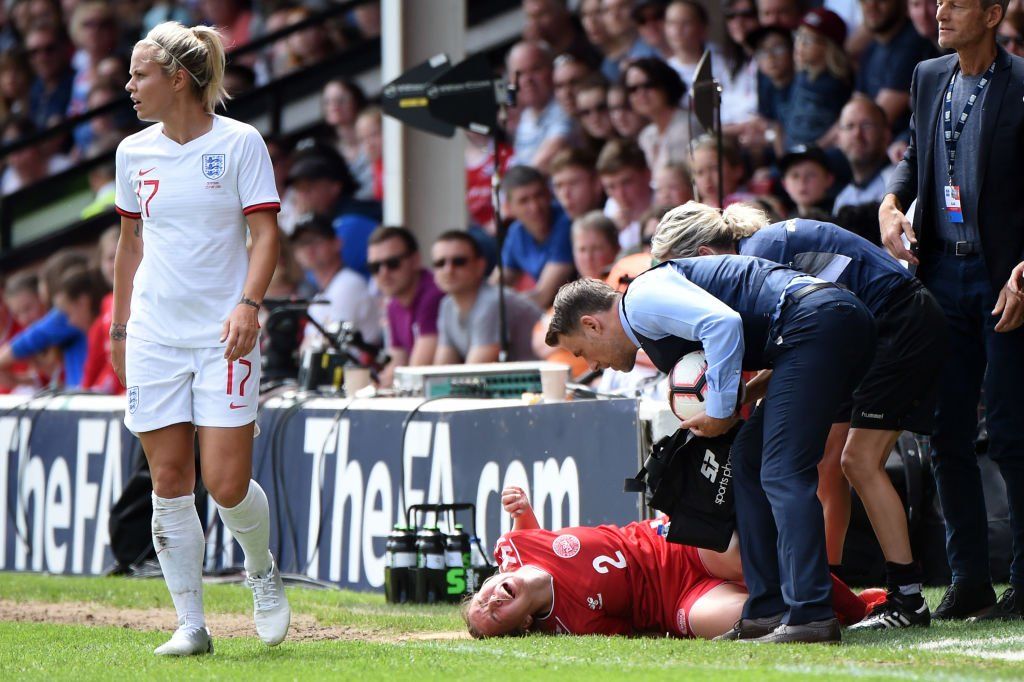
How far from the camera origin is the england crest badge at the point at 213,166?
5.41 m

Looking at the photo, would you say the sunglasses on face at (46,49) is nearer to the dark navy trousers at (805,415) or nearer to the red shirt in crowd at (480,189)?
A: the red shirt in crowd at (480,189)

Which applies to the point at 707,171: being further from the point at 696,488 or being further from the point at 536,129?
the point at 696,488

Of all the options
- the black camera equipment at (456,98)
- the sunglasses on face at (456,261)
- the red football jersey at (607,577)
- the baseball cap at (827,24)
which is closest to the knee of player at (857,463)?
the red football jersey at (607,577)

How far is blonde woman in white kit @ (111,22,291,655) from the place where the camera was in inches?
210

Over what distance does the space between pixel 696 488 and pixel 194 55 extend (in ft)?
7.41

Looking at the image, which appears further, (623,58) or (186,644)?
(623,58)

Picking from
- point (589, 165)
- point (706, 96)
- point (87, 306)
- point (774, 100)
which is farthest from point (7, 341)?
point (706, 96)

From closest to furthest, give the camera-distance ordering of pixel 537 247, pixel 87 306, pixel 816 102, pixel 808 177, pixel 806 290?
pixel 806 290 → pixel 808 177 → pixel 816 102 → pixel 537 247 → pixel 87 306

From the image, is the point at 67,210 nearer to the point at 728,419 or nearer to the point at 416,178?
the point at 416,178

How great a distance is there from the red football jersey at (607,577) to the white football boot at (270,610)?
89cm

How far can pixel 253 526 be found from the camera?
5.54 meters

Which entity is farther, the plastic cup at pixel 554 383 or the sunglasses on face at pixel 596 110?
the sunglasses on face at pixel 596 110

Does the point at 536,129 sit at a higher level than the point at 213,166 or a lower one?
higher

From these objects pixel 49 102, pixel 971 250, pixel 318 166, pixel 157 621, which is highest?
pixel 49 102
